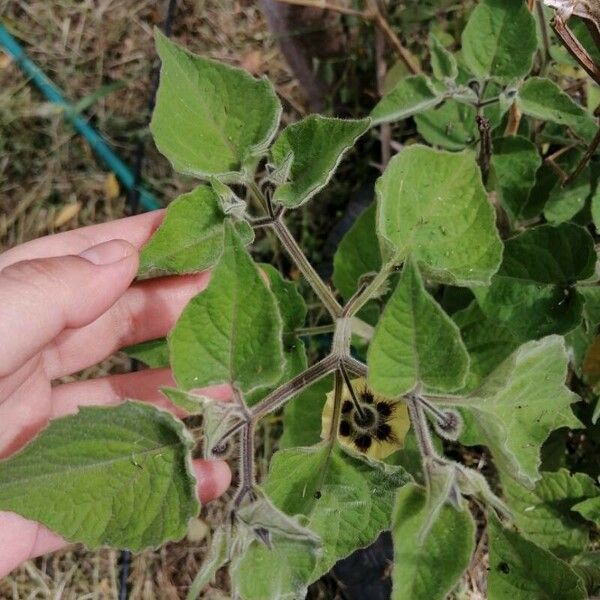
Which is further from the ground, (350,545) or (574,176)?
(574,176)

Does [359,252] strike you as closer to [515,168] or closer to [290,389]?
[515,168]

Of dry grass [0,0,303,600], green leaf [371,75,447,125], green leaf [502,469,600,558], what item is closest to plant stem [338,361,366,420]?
green leaf [502,469,600,558]

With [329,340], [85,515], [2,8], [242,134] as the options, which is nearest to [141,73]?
[2,8]

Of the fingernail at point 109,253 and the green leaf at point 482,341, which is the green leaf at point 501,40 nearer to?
the green leaf at point 482,341

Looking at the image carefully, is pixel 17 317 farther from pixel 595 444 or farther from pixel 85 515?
pixel 595 444

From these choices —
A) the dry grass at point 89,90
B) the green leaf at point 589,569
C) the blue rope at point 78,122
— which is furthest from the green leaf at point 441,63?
the blue rope at point 78,122

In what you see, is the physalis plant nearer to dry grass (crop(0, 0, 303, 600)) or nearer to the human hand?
the human hand
